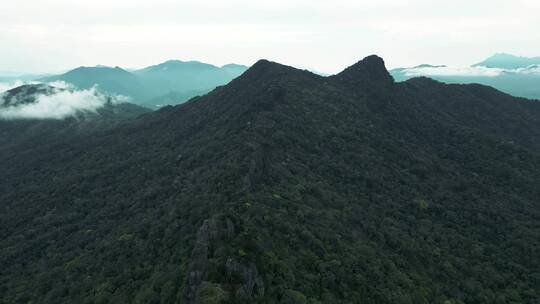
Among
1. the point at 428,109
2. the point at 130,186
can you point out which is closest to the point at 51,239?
the point at 130,186

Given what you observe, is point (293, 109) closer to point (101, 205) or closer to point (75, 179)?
point (101, 205)

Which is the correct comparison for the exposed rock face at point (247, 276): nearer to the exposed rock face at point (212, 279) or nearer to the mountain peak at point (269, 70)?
the exposed rock face at point (212, 279)

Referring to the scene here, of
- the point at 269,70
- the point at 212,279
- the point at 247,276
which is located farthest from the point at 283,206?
the point at 269,70

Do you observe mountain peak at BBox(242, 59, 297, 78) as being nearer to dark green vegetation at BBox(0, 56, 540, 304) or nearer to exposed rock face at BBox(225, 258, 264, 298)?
dark green vegetation at BBox(0, 56, 540, 304)

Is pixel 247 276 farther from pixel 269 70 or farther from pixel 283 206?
pixel 269 70

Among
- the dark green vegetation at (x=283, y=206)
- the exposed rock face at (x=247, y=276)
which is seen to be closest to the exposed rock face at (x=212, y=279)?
the exposed rock face at (x=247, y=276)

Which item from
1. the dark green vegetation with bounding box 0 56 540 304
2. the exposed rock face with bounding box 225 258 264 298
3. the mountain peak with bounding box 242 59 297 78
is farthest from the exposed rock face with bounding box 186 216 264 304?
the mountain peak with bounding box 242 59 297 78
